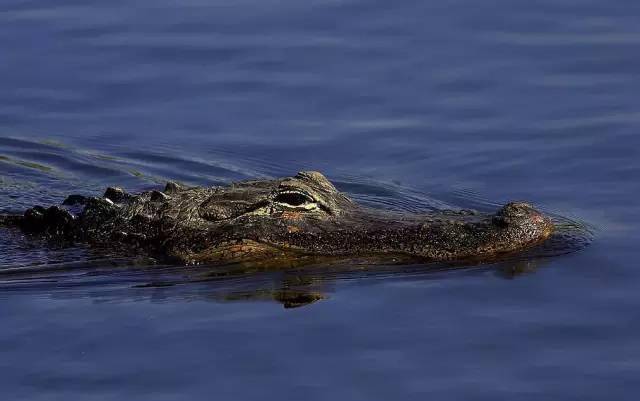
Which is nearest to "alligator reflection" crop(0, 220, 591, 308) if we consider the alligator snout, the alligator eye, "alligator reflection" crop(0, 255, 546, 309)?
"alligator reflection" crop(0, 255, 546, 309)

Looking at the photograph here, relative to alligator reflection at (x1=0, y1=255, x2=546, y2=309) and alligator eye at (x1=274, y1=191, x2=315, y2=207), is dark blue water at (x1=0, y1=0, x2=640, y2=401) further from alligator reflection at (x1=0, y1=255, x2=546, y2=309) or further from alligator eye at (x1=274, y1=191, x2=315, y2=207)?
alligator eye at (x1=274, y1=191, x2=315, y2=207)

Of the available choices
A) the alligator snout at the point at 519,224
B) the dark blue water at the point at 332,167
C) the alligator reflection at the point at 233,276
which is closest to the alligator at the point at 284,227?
the alligator snout at the point at 519,224

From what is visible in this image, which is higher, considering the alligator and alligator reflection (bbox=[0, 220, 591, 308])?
the alligator

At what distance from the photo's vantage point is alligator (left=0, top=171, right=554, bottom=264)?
43.9 feet

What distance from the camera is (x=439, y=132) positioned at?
17.0m

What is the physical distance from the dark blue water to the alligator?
0.98 ft

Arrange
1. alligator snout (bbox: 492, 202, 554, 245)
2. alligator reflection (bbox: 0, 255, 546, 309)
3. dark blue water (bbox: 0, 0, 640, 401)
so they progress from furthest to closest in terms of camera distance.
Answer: alligator snout (bbox: 492, 202, 554, 245) → alligator reflection (bbox: 0, 255, 546, 309) → dark blue water (bbox: 0, 0, 640, 401)

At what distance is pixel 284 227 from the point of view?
13.7 m

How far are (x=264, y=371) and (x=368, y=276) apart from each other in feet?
7.67

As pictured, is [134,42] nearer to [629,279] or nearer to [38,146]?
[38,146]

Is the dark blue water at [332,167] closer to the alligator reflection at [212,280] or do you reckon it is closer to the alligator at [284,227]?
the alligator reflection at [212,280]

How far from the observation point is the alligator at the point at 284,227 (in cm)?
1338

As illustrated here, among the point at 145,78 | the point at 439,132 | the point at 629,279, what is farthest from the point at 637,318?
the point at 145,78

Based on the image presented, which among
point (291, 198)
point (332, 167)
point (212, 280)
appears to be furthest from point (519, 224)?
point (332, 167)
